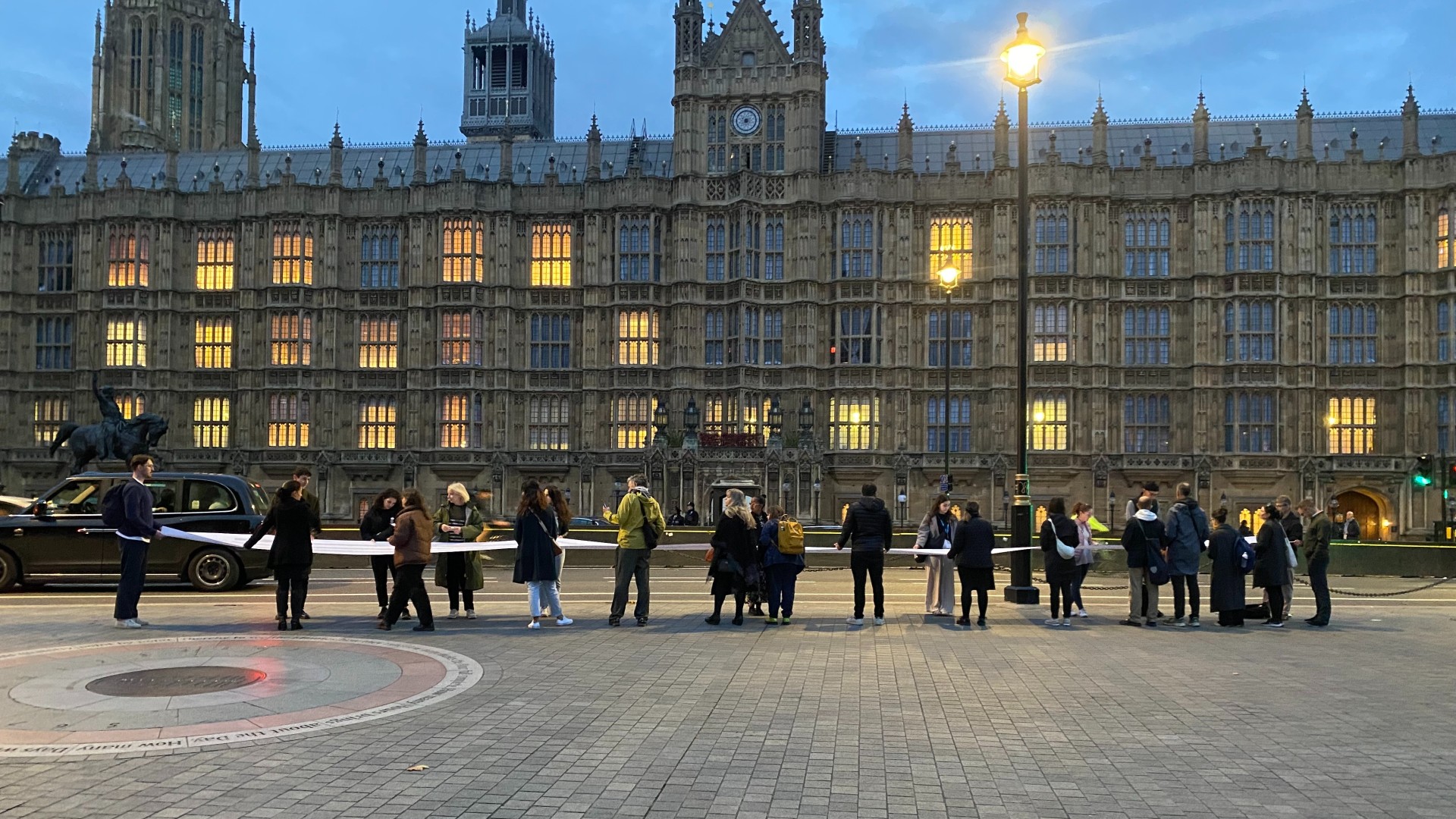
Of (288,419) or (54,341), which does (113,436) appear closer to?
(288,419)

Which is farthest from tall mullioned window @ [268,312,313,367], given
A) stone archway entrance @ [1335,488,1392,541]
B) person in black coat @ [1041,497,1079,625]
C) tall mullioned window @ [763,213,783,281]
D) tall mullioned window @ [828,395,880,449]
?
stone archway entrance @ [1335,488,1392,541]

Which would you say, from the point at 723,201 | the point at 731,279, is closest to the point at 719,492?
the point at 731,279

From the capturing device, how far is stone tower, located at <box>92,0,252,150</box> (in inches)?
3184

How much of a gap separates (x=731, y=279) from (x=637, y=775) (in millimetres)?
45186

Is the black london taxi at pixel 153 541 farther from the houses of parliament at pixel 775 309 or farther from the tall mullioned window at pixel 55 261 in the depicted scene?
the tall mullioned window at pixel 55 261

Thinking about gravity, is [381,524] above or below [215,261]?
below

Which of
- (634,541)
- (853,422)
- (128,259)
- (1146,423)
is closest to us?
(634,541)

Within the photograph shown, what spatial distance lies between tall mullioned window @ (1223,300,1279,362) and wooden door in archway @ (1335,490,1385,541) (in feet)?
23.1

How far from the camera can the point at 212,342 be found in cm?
5634

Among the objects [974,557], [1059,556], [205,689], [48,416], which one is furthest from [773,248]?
[205,689]

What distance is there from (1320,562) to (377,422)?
45.3m

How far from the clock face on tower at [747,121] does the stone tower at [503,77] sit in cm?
4404

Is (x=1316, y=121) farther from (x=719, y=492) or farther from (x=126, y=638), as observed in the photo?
(x=126, y=638)

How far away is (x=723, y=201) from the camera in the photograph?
5262cm
